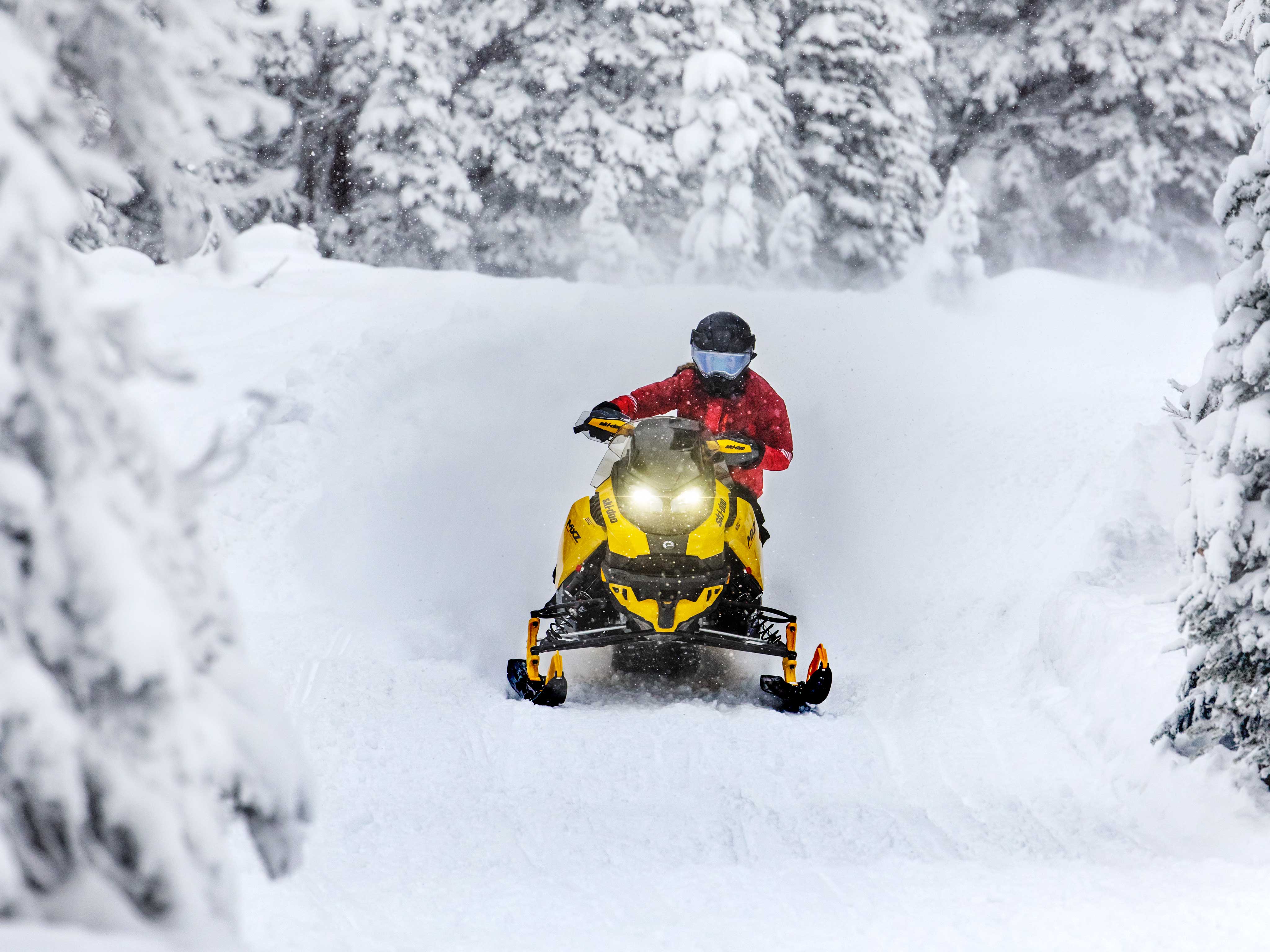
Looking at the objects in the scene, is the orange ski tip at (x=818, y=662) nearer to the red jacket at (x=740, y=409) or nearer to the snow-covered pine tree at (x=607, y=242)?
the red jacket at (x=740, y=409)

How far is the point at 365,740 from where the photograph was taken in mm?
5629

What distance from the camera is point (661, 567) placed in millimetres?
6637

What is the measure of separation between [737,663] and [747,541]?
1003 mm

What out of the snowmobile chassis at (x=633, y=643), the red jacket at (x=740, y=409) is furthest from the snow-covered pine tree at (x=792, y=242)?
the snowmobile chassis at (x=633, y=643)

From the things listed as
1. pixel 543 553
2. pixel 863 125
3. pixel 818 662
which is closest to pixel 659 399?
pixel 543 553

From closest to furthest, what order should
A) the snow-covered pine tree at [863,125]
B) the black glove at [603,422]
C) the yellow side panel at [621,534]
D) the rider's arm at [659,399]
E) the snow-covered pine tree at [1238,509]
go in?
the snow-covered pine tree at [1238,509], the yellow side panel at [621,534], the black glove at [603,422], the rider's arm at [659,399], the snow-covered pine tree at [863,125]

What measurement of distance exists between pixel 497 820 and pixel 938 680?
341 cm

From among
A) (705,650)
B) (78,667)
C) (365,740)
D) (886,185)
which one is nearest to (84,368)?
(78,667)

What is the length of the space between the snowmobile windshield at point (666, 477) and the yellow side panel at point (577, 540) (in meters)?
0.22

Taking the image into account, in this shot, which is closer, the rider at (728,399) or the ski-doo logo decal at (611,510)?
the ski-doo logo decal at (611,510)

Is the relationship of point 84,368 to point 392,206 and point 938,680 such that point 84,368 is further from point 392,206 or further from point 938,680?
point 392,206

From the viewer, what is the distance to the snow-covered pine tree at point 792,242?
22.8m

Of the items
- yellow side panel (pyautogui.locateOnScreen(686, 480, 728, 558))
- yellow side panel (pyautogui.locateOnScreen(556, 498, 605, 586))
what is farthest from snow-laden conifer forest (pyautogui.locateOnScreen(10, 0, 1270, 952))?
yellow side panel (pyautogui.locateOnScreen(686, 480, 728, 558))

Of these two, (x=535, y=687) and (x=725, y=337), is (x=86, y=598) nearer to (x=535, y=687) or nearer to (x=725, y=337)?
(x=535, y=687)
